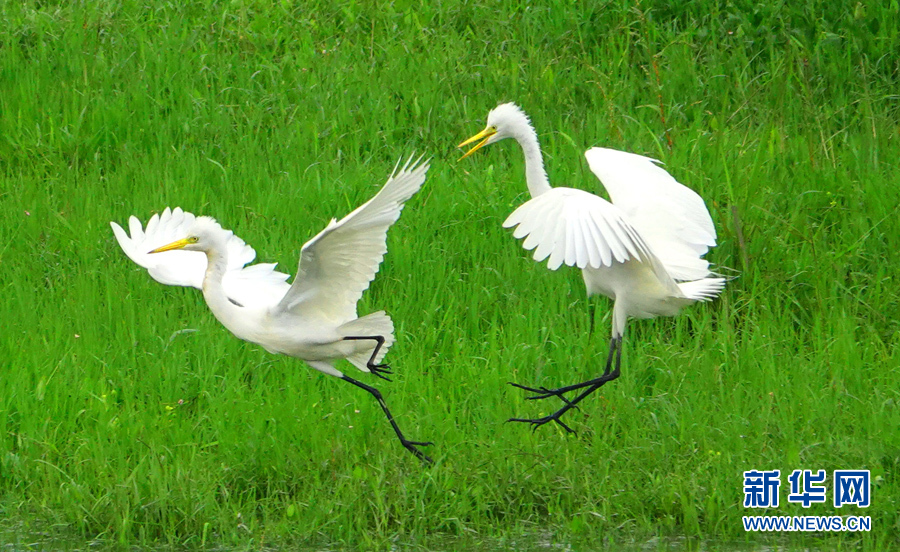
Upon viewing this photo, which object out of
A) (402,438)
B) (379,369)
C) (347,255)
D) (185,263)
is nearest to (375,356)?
(379,369)

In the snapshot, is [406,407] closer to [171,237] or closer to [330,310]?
[330,310]

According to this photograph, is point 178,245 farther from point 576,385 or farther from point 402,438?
point 576,385

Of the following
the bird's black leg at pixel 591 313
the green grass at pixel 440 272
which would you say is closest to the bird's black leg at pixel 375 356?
the green grass at pixel 440 272

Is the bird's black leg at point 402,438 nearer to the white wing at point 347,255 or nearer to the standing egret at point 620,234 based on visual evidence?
the white wing at point 347,255

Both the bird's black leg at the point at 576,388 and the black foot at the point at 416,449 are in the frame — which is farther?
the bird's black leg at the point at 576,388

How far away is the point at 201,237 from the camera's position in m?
4.44

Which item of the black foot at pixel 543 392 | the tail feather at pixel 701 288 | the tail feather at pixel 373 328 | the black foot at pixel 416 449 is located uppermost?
the tail feather at pixel 701 288

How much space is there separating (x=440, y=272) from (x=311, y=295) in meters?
1.31

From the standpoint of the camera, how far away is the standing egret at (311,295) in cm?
412

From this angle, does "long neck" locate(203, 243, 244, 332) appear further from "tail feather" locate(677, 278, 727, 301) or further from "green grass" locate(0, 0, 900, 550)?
"tail feather" locate(677, 278, 727, 301)

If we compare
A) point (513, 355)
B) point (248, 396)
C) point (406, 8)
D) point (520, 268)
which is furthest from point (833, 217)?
point (406, 8)

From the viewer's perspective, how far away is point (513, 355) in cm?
497

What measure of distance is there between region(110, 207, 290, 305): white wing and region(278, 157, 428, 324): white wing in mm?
264

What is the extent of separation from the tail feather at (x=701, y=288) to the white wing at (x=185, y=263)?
1672mm
